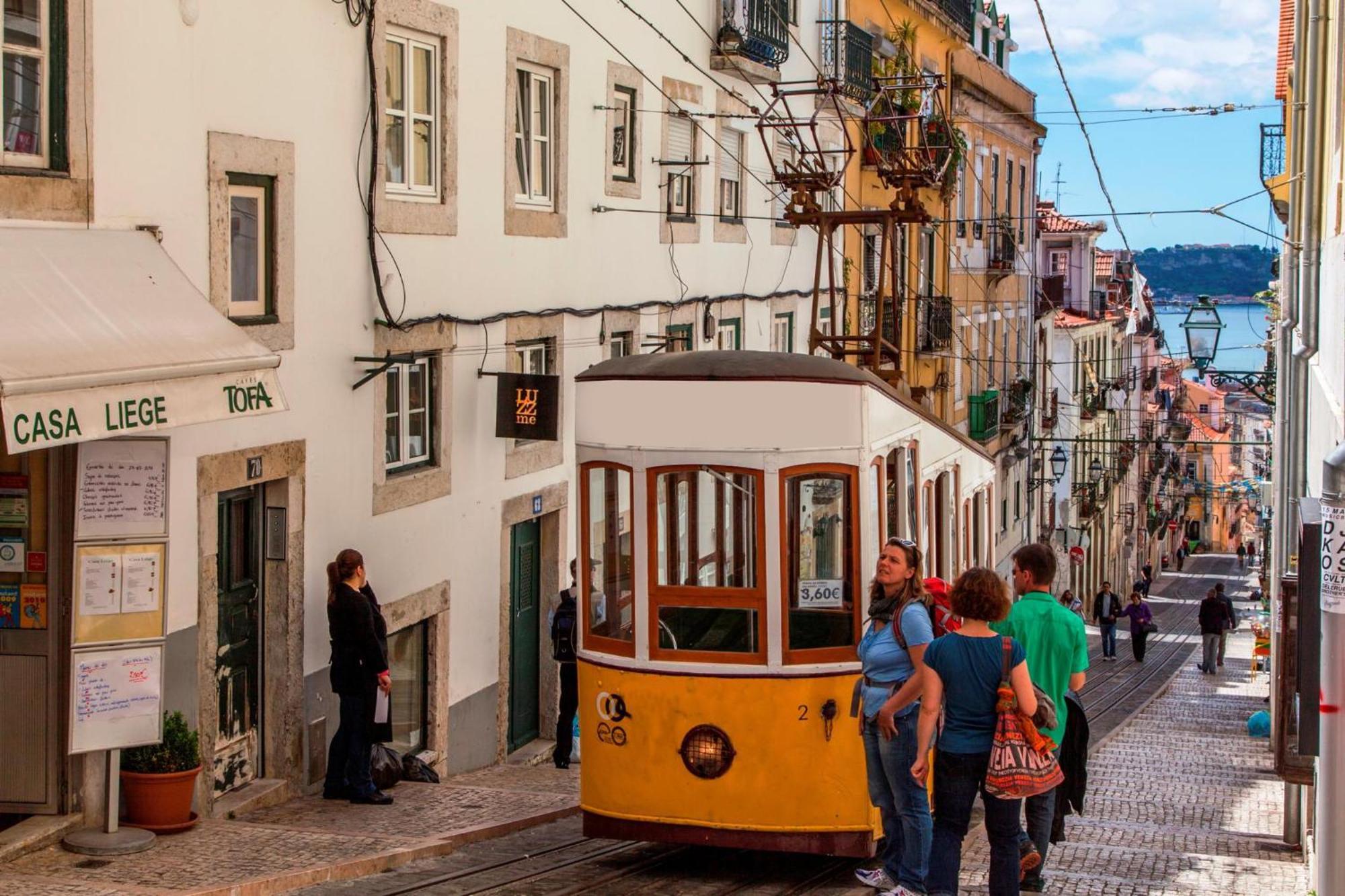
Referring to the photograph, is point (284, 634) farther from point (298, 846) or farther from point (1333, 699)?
point (1333, 699)

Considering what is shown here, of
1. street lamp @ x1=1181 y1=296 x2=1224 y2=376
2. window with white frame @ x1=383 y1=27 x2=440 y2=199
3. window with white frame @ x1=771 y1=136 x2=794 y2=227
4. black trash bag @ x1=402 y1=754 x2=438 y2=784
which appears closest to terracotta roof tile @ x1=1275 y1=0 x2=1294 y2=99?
street lamp @ x1=1181 y1=296 x2=1224 y2=376

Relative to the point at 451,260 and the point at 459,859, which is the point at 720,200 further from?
the point at 459,859

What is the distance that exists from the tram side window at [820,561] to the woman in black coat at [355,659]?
3.11 metres

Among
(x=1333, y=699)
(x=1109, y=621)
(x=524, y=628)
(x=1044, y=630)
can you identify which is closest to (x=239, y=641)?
(x=524, y=628)

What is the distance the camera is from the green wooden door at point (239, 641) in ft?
36.9

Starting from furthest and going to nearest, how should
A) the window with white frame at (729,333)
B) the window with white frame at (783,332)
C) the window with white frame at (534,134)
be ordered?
the window with white frame at (783,332) → the window with white frame at (729,333) → the window with white frame at (534,134)

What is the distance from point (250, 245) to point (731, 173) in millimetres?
11774

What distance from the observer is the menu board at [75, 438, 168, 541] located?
30.7ft

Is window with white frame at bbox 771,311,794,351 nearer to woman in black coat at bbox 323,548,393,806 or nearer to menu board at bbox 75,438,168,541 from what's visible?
woman in black coat at bbox 323,548,393,806

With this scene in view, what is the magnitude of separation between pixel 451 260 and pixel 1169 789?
28.5 feet

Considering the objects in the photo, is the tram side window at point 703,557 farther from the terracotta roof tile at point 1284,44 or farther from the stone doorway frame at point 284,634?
the terracotta roof tile at point 1284,44

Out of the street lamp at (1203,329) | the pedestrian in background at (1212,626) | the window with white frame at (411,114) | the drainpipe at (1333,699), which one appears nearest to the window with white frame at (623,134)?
the window with white frame at (411,114)

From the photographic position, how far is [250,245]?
11.5 m

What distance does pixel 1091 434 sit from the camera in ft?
184
